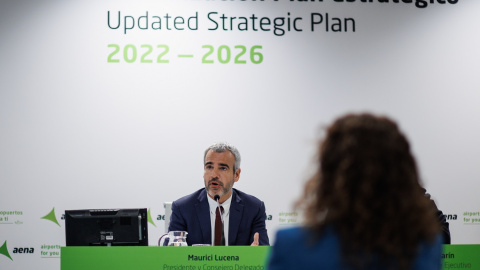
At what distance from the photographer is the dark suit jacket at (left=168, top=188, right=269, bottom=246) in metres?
4.18

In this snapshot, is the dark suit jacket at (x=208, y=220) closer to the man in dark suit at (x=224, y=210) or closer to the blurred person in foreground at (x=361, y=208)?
the man in dark suit at (x=224, y=210)

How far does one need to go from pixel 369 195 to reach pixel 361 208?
1.2 inches

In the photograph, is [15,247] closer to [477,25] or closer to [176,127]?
[176,127]

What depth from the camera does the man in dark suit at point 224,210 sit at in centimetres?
418

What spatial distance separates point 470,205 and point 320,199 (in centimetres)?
438

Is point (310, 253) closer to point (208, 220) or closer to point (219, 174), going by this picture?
point (208, 220)

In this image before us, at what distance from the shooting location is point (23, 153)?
5117mm

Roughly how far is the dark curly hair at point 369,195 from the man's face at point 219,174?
311cm

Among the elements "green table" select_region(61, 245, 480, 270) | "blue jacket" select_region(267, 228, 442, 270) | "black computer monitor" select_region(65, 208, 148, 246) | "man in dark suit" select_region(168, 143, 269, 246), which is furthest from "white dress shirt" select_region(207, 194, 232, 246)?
"blue jacket" select_region(267, 228, 442, 270)

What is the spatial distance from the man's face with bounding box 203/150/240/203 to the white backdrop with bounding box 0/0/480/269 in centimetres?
61

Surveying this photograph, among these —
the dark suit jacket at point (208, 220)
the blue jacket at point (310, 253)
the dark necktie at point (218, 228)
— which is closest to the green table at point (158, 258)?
the dark necktie at point (218, 228)

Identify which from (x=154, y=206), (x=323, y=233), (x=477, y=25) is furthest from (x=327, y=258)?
(x=477, y=25)

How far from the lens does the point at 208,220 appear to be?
4.24m

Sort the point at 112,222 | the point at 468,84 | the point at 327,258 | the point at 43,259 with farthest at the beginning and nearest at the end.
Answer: the point at 468,84 < the point at 43,259 < the point at 112,222 < the point at 327,258
